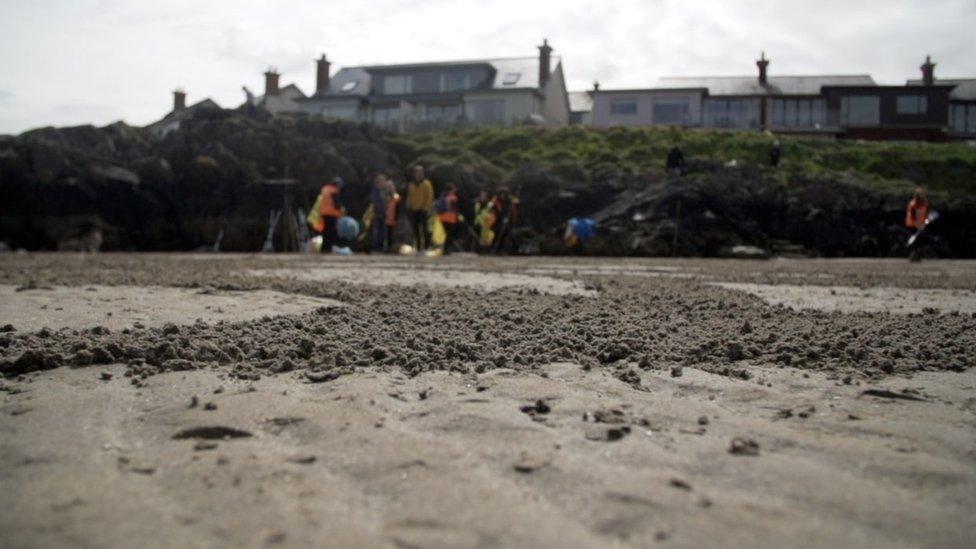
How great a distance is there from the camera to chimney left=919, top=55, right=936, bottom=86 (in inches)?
2206

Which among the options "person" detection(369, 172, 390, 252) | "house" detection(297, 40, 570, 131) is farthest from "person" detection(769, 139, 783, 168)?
"house" detection(297, 40, 570, 131)

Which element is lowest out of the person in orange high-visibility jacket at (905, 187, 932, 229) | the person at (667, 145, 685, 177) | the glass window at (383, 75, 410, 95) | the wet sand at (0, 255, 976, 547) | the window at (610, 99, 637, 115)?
the wet sand at (0, 255, 976, 547)

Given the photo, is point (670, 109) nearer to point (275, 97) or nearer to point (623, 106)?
point (623, 106)

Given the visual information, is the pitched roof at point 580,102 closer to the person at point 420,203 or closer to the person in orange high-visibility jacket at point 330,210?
the person at point 420,203

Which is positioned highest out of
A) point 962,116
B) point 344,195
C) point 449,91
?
point 449,91

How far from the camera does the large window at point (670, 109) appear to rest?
55188mm

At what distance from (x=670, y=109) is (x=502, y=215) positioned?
110 ft

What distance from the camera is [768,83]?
57.5 meters

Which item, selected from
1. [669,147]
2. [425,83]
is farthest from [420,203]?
[425,83]

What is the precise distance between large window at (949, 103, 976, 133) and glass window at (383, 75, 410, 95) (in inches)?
1582

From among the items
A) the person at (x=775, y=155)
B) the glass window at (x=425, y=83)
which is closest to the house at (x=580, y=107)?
the glass window at (x=425, y=83)

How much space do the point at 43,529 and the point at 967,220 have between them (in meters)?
30.9

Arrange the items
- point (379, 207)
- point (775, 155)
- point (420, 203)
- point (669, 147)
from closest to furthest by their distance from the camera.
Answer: point (420, 203)
point (379, 207)
point (775, 155)
point (669, 147)

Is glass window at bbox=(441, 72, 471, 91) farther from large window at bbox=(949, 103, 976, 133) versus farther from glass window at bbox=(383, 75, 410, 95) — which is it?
large window at bbox=(949, 103, 976, 133)
